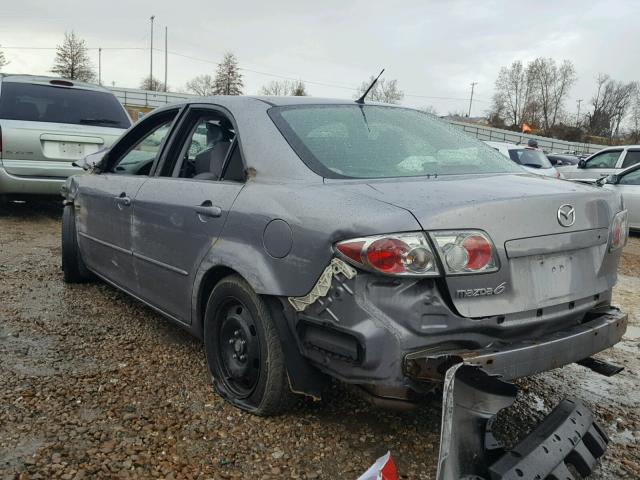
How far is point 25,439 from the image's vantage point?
8.20 ft

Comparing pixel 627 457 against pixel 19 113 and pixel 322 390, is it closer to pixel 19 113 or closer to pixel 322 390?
pixel 322 390

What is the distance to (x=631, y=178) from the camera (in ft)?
32.3

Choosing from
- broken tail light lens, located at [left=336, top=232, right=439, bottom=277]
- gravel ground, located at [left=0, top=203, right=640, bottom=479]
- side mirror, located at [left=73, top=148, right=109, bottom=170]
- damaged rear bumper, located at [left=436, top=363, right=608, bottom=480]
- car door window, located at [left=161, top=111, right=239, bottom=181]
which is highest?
car door window, located at [left=161, top=111, right=239, bottom=181]

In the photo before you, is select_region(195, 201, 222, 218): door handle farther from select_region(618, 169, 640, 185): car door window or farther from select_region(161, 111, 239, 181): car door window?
select_region(618, 169, 640, 185): car door window

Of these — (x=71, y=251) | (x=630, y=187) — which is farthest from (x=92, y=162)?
(x=630, y=187)

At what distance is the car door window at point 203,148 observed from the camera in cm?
312

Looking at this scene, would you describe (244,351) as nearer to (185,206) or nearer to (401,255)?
(185,206)

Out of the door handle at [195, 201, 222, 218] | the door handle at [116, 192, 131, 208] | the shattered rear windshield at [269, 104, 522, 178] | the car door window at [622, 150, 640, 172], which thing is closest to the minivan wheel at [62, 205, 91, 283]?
the door handle at [116, 192, 131, 208]

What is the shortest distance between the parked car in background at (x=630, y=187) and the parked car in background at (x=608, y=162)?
64.1 inches

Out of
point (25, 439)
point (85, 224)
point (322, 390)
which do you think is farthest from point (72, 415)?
point (85, 224)

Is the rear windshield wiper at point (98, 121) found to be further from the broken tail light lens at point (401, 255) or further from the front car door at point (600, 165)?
the front car door at point (600, 165)

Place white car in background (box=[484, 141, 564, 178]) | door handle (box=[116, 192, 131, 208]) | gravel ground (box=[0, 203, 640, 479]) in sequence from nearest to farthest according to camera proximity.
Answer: gravel ground (box=[0, 203, 640, 479]), door handle (box=[116, 192, 131, 208]), white car in background (box=[484, 141, 564, 178])

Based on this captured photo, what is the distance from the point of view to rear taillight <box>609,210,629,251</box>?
8.61 ft

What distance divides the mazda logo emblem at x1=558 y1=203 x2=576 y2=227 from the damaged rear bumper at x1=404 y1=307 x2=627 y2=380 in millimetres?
441
